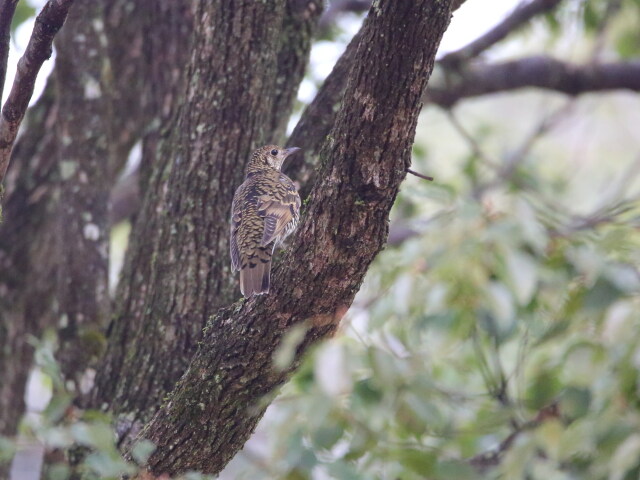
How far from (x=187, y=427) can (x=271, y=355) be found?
0.56m

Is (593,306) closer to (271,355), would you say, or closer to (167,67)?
(271,355)

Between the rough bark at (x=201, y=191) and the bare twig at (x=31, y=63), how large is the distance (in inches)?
47.0

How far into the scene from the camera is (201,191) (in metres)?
4.50

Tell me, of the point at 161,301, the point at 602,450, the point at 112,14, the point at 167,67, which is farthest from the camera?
the point at 112,14

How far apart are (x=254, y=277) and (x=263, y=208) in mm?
863

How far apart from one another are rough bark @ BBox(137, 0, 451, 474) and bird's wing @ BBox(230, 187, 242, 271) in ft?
2.97

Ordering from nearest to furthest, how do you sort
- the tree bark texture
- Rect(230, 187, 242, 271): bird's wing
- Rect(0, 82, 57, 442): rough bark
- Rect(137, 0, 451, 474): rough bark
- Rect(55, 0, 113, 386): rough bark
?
Rect(137, 0, 451, 474): rough bark
Rect(230, 187, 242, 271): bird's wing
Rect(55, 0, 113, 386): rough bark
the tree bark texture
Rect(0, 82, 57, 442): rough bark

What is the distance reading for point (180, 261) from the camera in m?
4.41

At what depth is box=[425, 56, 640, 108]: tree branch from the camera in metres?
7.83

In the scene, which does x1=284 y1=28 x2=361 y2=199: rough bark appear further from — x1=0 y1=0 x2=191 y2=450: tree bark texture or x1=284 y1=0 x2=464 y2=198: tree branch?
x1=0 y1=0 x2=191 y2=450: tree bark texture

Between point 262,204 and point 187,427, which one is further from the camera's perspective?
point 262,204

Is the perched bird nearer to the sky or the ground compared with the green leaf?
nearer to the sky

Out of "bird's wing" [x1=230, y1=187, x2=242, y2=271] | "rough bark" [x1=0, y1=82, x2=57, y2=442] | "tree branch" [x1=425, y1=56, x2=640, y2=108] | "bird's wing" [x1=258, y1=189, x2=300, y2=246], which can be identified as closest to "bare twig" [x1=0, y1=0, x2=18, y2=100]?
"bird's wing" [x1=230, y1=187, x2=242, y2=271]

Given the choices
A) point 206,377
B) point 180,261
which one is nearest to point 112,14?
point 180,261
